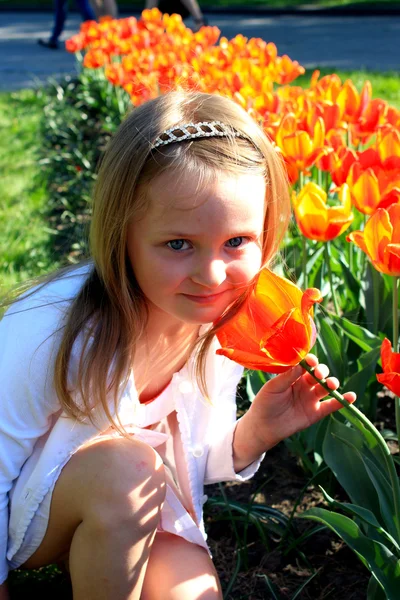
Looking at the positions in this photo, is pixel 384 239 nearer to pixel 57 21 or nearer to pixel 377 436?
pixel 377 436

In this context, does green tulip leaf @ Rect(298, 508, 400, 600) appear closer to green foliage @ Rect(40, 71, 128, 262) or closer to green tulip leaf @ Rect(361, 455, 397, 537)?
green tulip leaf @ Rect(361, 455, 397, 537)

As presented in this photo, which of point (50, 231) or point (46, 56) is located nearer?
point (50, 231)

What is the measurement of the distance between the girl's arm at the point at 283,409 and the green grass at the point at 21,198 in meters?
1.26

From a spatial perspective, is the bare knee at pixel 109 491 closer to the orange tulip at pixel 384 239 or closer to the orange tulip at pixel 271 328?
the orange tulip at pixel 271 328

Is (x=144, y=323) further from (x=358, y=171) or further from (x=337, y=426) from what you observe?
(x=358, y=171)

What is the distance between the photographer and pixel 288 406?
5.32 feet

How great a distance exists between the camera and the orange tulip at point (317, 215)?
1.77m

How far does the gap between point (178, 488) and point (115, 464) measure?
0.37 metres

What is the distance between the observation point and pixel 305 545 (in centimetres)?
194

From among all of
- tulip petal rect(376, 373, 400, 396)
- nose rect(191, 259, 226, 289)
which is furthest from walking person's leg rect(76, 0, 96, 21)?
tulip petal rect(376, 373, 400, 396)

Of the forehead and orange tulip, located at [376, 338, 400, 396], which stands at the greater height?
the forehead

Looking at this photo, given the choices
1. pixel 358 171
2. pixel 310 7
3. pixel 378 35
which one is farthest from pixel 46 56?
pixel 358 171

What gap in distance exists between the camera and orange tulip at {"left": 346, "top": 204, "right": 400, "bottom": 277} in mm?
1455

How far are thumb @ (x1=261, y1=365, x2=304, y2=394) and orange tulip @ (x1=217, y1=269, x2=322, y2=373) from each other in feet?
0.40
